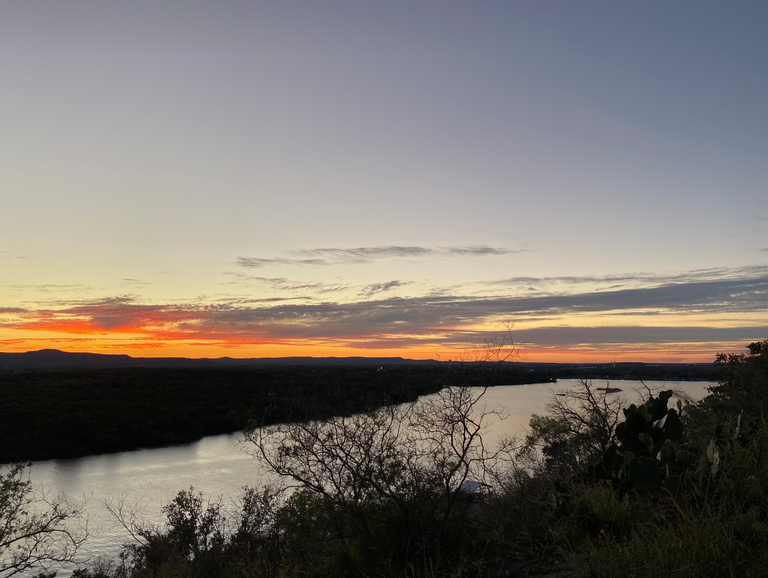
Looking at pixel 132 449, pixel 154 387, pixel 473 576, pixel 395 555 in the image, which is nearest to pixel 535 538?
pixel 473 576

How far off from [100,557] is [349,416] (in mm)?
15583

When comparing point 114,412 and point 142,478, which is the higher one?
point 114,412

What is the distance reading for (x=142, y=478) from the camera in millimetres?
32469

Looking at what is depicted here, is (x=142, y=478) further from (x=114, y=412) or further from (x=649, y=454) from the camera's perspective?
(x=649, y=454)

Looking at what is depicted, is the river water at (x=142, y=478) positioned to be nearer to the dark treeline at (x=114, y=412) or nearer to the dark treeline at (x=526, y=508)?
the dark treeline at (x=114, y=412)

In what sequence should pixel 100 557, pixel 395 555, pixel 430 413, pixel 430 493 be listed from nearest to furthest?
pixel 395 555 → pixel 430 493 → pixel 430 413 → pixel 100 557

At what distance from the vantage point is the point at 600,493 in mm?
6793

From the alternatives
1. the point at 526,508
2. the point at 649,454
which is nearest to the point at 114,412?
the point at 526,508

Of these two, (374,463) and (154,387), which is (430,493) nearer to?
(374,463)

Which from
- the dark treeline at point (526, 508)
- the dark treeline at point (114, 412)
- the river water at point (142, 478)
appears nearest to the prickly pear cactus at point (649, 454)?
the dark treeline at point (526, 508)

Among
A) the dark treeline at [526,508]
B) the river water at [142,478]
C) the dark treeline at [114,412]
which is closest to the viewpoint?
the dark treeline at [526,508]

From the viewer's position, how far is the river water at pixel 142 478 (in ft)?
77.8

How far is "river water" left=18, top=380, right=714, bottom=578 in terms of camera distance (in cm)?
2370

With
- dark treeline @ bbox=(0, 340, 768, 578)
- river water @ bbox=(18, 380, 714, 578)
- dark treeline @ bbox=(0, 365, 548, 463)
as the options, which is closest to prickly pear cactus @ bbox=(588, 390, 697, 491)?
dark treeline @ bbox=(0, 340, 768, 578)
